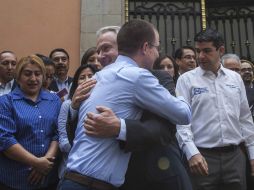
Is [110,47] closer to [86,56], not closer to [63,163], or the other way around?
[63,163]

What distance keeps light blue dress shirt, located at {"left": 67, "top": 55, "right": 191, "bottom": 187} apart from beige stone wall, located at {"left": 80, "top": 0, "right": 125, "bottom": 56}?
4977mm

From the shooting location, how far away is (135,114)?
2.36 metres

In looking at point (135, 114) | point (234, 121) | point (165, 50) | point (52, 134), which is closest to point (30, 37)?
point (165, 50)

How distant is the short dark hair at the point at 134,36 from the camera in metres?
2.41

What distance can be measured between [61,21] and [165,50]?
74.2 inches

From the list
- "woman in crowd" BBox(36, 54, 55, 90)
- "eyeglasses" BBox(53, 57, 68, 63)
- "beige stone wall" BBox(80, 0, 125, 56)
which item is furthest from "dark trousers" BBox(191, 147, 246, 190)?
"beige stone wall" BBox(80, 0, 125, 56)

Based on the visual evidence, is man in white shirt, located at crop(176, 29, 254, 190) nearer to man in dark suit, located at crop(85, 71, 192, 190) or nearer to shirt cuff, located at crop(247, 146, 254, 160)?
shirt cuff, located at crop(247, 146, 254, 160)

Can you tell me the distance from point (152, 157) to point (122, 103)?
0.32 metres

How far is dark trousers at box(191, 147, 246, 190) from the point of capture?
11.9ft

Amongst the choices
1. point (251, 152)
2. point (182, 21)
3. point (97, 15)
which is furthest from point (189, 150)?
point (182, 21)

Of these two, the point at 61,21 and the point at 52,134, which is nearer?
the point at 52,134

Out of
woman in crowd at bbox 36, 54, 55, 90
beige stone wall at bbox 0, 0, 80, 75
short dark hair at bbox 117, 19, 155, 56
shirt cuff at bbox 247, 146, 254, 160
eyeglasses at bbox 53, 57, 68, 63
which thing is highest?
beige stone wall at bbox 0, 0, 80, 75

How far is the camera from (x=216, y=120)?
3734 mm

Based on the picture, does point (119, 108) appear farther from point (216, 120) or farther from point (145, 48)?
point (216, 120)
